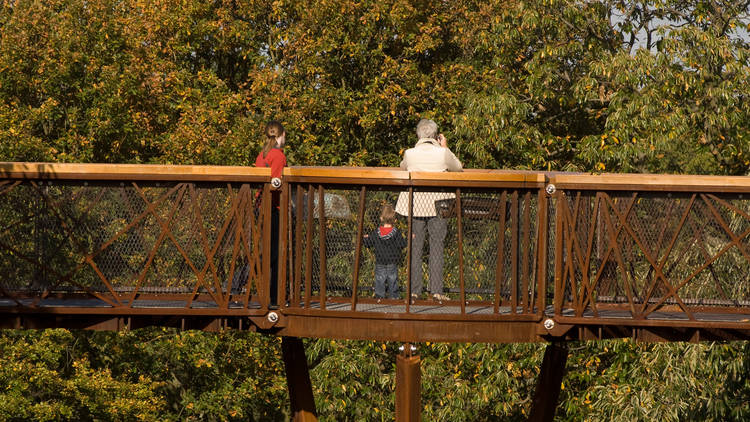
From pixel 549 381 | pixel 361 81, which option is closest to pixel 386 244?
pixel 549 381

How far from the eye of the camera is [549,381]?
11.8 meters

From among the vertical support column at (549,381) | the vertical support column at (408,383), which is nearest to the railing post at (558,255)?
the vertical support column at (408,383)

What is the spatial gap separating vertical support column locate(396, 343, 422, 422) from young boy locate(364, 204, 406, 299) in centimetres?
52

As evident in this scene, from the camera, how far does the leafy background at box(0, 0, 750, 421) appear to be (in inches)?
755

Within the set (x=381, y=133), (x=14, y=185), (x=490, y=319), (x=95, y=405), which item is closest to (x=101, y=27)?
(x=381, y=133)

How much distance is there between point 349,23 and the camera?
2370 cm

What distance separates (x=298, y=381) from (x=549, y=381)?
8.43ft

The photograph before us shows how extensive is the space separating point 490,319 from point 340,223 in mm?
1443

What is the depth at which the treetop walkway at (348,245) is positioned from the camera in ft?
30.5

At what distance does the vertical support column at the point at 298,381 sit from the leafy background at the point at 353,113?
279 inches

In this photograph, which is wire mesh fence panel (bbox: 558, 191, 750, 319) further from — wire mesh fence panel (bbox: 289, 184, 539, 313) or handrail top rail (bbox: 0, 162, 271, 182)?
handrail top rail (bbox: 0, 162, 271, 182)

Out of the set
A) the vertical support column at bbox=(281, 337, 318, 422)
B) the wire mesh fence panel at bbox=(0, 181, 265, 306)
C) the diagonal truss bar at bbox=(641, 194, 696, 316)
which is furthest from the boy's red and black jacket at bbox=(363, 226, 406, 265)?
the vertical support column at bbox=(281, 337, 318, 422)

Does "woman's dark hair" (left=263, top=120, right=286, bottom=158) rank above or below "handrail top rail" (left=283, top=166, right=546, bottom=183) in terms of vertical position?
above

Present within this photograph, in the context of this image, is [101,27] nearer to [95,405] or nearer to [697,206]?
[95,405]
